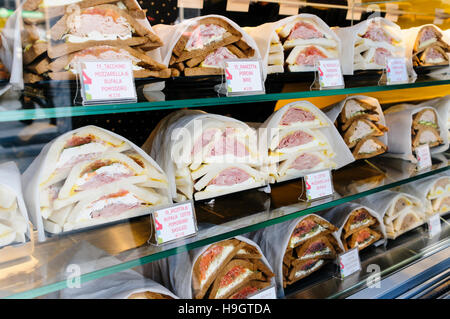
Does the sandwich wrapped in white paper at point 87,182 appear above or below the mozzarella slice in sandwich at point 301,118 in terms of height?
below

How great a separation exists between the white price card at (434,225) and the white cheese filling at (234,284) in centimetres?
123

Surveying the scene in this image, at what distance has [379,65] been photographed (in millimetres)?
1911

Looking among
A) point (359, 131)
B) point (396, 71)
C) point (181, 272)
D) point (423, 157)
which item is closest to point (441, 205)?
point (423, 157)

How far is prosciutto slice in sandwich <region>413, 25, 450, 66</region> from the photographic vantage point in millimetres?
2086

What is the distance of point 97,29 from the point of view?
1.13m

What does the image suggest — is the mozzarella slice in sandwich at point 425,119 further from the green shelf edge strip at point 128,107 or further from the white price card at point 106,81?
the white price card at point 106,81

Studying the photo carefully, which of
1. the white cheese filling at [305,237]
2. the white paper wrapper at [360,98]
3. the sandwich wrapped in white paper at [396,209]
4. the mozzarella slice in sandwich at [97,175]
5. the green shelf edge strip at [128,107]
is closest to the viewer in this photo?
the green shelf edge strip at [128,107]

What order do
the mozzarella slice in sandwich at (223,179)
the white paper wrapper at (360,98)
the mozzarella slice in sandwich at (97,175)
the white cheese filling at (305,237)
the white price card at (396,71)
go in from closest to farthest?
the mozzarella slice in sandwich at (97,175) → the mozzarella slice in sandwich at (223,179) → the white cheese filling at (305,237) → the white price card at (396,71) → the white paper wrapper at (360,98)

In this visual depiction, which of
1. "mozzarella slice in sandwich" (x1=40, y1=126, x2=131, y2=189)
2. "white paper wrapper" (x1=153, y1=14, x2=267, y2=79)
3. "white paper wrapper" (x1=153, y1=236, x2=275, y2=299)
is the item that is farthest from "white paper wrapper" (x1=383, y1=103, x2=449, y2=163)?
"mozzarella slice in sandwich" (x1=40, y1=126, x2=131, y2=189)

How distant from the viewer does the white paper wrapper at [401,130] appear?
2.11m

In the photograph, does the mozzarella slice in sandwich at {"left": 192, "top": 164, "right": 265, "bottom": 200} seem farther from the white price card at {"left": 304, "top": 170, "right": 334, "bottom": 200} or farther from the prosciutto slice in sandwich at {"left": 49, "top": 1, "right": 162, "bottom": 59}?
the prosciutto slice in sandwich at {"left": 49, "top": 1, "right": 162, "bottom": 59}

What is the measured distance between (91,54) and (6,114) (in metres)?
0.30

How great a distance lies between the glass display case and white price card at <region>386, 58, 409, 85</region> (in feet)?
0.14

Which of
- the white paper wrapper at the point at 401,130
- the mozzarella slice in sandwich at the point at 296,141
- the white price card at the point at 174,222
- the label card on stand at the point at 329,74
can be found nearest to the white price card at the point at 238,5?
the label card on stand at the point at 329,74
